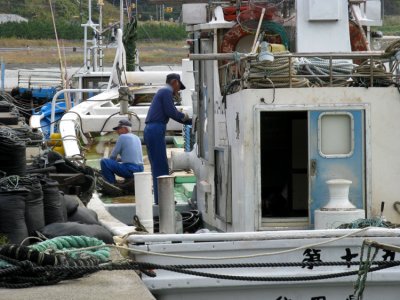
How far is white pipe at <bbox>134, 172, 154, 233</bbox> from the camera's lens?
9398 mm

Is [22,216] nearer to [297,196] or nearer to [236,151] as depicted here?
[236,151]

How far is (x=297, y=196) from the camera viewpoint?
11.2 meters

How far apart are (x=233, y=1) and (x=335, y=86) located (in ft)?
7.70

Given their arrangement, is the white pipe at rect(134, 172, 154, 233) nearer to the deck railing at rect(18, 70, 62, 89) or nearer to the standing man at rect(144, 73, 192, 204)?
the standing man at rect(144, 73, 192, 204)

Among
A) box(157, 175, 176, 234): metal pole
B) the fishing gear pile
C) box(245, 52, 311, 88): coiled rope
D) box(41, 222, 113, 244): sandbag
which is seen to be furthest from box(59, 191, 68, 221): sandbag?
box(245, 52, 311, 88): coiled rope

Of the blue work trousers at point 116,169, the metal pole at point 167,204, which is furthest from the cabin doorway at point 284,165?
the blue work trousers at point 116,169

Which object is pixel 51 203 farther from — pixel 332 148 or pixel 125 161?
pixel 125 161

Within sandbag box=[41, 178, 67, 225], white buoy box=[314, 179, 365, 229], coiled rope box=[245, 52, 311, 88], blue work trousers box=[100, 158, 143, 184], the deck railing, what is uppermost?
coiled rope box=[245, 52, 311, 88]

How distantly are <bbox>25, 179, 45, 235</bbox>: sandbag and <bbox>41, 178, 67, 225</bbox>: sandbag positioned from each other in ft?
0.98

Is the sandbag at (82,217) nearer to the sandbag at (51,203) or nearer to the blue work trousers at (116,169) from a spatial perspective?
the sandbag at (51,203)

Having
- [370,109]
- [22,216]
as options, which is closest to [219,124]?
[370,109]

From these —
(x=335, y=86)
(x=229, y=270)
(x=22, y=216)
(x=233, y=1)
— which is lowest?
(x=229, y=270)

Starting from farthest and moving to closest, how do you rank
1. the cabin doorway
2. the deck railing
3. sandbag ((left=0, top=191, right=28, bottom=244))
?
1. the deck railing
2. the cabin doorway
3. sandbag ((left=0, top=191, right=28, bottom=244))

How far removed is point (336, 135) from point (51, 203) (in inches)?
108
